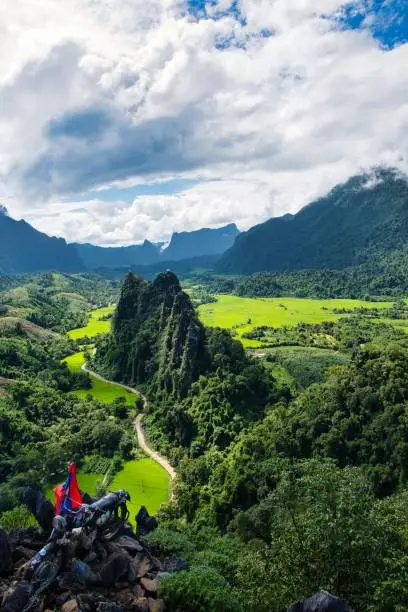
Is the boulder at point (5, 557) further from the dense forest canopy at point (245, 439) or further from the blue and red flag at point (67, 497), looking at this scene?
the dense forest canopy at point (245, 439)

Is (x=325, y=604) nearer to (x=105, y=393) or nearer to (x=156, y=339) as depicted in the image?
(x=105, y=393)

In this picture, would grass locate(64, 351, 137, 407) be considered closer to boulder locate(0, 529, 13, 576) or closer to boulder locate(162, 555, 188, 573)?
boulder locate(162, 555, 188, 573)

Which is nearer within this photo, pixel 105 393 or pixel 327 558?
pixel 327 558

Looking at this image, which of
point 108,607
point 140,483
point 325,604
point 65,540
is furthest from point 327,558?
point 140,483

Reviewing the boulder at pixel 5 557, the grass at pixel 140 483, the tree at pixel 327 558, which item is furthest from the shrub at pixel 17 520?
the tree at pixel 327 558

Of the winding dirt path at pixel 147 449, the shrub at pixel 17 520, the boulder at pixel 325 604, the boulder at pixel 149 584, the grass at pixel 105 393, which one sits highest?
the boulder at pixel 325 604

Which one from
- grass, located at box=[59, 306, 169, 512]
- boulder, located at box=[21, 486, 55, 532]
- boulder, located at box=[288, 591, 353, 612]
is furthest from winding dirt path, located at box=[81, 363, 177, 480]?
boulder, located at box=[288, 591, 353, 612]

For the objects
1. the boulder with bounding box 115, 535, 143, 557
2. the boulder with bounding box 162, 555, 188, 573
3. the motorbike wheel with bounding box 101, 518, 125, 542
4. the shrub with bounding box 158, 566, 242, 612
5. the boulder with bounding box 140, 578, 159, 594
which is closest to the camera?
the shrub with bounding box 158, 566, 242, 612
